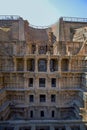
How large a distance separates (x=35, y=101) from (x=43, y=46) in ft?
35.8

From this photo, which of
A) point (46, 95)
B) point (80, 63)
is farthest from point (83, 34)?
point (46, 95)

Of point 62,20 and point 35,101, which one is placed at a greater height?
point 62,20

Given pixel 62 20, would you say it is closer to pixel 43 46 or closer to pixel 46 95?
pixel 43 46

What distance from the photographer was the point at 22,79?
→ 3703 centimetres

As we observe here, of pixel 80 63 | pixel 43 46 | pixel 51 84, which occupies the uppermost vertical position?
pixel 43 46

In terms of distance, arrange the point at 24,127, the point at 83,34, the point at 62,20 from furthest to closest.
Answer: the point at 62,20 < the point at 83,34 < the point at 24,127

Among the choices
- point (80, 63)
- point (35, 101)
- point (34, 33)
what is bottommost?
point (35, 101)

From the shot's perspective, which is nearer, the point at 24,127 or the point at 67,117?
the point at 24,127

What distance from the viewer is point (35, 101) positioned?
A: 3703cm

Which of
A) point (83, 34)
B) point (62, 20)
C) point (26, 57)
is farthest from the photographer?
point (62, 20)

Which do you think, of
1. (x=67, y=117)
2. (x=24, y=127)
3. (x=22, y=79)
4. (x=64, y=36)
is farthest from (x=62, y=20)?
(x=24, y=127)

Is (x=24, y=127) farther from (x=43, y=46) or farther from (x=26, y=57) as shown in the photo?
(x=43, y=46)

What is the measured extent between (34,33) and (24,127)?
2379 centimetres

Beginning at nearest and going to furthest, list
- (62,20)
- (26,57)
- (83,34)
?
(26,57)
(83,34)
(62,20)
